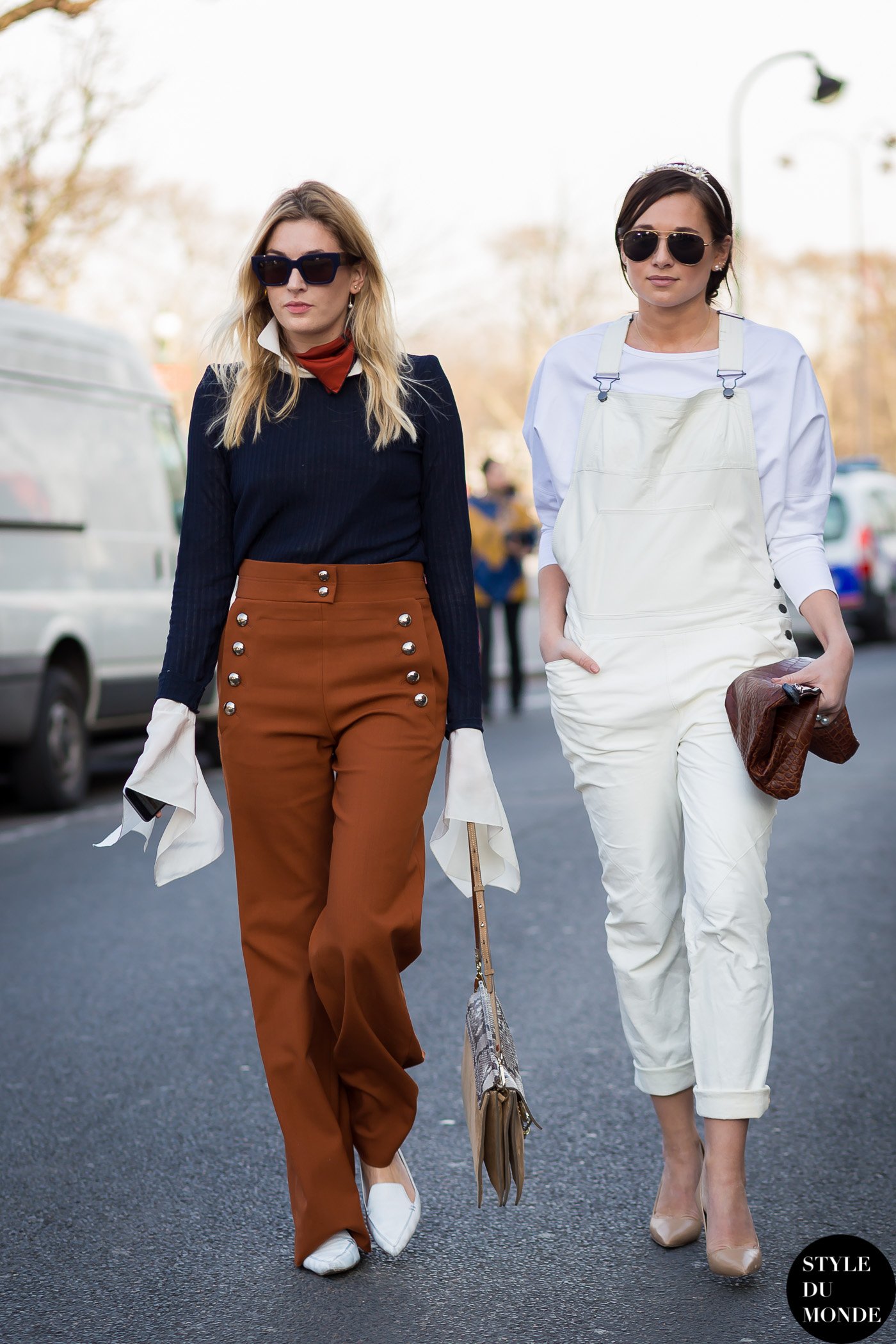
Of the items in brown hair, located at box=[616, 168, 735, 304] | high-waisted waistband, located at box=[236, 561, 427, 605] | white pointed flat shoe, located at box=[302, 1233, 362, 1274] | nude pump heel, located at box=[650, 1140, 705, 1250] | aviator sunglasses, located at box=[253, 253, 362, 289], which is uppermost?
brown hair, located at box=[616, 168, 735, 304]

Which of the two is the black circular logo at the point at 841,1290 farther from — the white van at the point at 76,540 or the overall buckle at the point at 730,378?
the white van at the point at 76,540

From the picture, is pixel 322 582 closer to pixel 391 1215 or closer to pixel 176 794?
pixel 176 794

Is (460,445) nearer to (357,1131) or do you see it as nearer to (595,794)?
(595,794)

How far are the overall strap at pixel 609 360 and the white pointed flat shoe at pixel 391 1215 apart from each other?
5.03 ft

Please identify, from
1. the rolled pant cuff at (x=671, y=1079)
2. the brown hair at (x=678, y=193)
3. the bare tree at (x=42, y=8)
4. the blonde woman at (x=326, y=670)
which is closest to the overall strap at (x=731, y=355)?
the brown hair at (x=678, y=193)

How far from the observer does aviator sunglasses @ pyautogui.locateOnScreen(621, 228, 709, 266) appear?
134 inches

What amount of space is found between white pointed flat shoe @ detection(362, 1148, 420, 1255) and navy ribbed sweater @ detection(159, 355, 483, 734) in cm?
89

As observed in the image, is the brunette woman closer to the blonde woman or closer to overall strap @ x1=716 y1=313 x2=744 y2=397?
overall strap @ x1=716 y1=313 x2=744 y2=397

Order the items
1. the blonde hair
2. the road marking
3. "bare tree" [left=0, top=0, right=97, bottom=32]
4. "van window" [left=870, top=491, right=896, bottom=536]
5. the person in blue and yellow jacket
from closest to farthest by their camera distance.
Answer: the blonde hair
"bare tree" [left=0, top=0, right=97, bottom=32]
the road marking
the person in blue and yellow jacket
"van window" [left=870, top=491, right=896, bottom=536]

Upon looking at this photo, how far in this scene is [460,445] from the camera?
11.3 feet

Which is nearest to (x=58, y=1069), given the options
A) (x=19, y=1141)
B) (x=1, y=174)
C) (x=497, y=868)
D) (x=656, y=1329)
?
(x=19, y=1141)

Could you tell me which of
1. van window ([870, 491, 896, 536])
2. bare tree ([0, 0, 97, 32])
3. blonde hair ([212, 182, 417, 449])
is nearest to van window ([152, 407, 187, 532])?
bare tree ([0, 0, 97, 32])

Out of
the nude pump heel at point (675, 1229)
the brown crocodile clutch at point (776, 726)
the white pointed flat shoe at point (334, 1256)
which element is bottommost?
the nude pump heel at point (675, 1229)

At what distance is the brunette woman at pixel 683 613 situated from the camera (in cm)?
332
